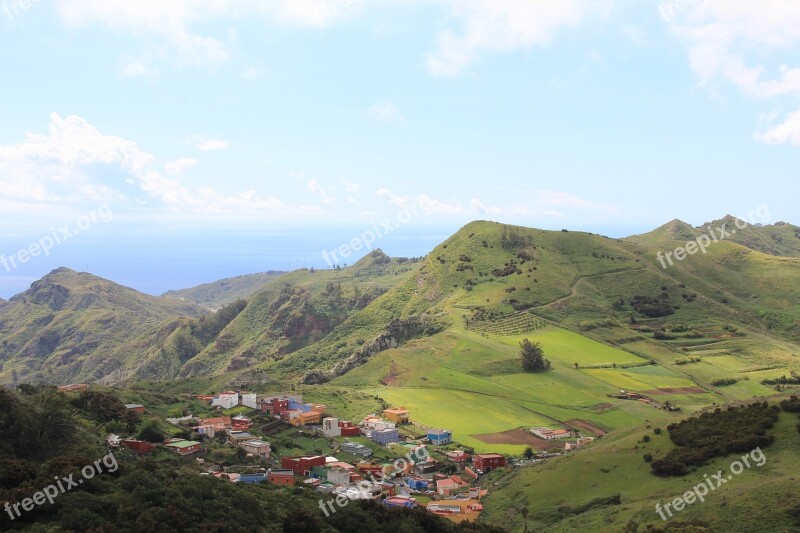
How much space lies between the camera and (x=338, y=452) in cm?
6109

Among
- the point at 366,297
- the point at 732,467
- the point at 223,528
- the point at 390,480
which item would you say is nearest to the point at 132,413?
the point at 390,480

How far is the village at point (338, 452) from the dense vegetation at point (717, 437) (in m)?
13.4

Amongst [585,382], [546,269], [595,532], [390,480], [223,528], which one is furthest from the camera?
[546,269]

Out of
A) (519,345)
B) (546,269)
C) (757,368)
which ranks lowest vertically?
(757,368)

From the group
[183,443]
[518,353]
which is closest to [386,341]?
[518,353]

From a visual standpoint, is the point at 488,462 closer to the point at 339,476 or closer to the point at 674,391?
the point at 339,476

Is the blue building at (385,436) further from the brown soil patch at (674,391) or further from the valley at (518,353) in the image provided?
the brown soil patch at (674,391)

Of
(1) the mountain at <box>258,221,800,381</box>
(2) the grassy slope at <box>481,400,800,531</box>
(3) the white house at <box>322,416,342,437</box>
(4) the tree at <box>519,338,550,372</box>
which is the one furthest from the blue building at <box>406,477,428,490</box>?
(1) the mountain at <box>258,221,800,381</box>

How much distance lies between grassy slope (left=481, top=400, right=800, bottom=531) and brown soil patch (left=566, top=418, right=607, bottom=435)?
56.5 ft

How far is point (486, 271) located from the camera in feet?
486

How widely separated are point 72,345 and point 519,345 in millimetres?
146664

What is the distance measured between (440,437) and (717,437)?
28.7 m

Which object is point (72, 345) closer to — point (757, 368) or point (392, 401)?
point (392, 401)

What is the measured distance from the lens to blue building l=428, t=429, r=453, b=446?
6719cm
